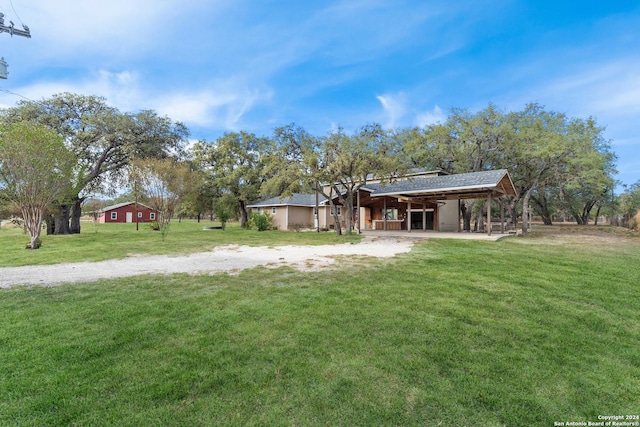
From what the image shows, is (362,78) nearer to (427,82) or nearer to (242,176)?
(427,82)

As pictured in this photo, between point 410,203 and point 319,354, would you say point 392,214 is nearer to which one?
point 410,203

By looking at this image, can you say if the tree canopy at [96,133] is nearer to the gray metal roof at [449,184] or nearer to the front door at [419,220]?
the gray metal roof at [449,184]

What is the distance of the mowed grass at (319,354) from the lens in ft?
6.58

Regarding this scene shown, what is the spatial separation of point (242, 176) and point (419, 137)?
1621cm

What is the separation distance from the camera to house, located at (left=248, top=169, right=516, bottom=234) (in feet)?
50.4

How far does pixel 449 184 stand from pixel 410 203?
139 inches

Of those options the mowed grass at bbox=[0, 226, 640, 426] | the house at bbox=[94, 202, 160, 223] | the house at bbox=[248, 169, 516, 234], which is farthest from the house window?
the house at bbox=[94, 202, 160, 223]

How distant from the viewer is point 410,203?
18.8 metres

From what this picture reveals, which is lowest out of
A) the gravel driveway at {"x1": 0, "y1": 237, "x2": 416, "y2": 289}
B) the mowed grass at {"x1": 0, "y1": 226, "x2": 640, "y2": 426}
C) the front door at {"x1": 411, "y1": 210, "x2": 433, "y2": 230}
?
the mowed grass at {"x1": 0, "y1": 226, "x2": 640, "y2": 426}

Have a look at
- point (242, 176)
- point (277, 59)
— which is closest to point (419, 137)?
point (277, 59)

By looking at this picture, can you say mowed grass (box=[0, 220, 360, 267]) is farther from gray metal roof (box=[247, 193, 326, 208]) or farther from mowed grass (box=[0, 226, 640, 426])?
gray metal roof (box=[247, 193, 326, 208])

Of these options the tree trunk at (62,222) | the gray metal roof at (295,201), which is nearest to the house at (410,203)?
the gray metal roof at (295,201)

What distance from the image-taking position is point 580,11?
11.3 meters

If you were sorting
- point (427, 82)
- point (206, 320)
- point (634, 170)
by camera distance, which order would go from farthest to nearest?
point (634, 170) < point (427, 82) < point (206, 320)
